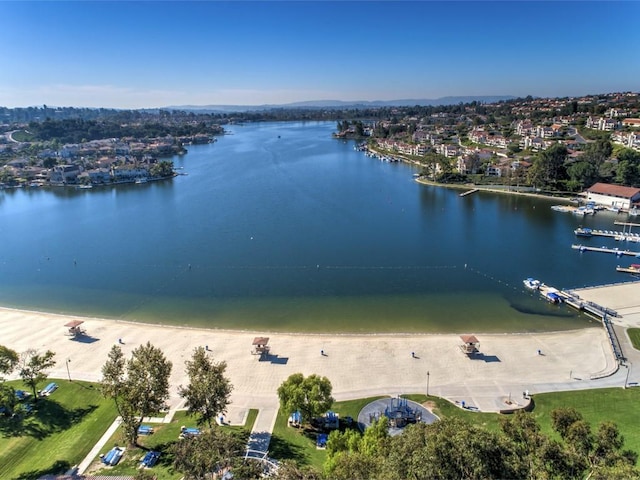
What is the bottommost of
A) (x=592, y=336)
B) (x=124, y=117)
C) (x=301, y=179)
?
(x=592, y=336)

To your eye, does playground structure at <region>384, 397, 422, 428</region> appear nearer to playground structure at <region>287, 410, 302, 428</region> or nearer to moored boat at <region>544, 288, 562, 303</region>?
playground structure at <region>287, 410, 302, 428</region>

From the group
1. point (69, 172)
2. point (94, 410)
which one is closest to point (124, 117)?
point (69, 172)

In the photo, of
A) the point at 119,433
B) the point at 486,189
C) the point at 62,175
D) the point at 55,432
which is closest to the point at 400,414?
the point at 119,433

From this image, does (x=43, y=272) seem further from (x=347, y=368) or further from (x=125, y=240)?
(x=347, y=368)

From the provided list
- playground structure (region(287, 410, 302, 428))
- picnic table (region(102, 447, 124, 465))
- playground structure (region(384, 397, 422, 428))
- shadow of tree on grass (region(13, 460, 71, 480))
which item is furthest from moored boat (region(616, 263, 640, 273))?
shadow of tree on grass (region(13, 460, 71, 480))

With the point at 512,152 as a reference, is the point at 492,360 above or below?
below

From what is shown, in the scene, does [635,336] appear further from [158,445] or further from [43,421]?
[43,421]
